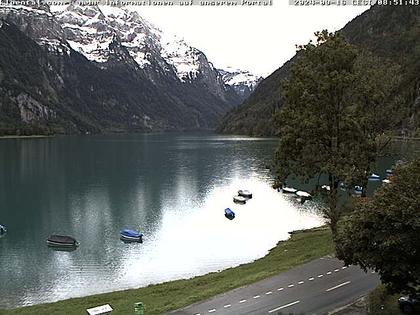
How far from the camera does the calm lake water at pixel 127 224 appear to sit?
191 ft

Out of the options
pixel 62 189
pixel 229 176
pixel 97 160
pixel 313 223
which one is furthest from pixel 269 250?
pixel 97 160

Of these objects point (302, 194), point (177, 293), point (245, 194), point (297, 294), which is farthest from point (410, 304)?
point (245, 194)

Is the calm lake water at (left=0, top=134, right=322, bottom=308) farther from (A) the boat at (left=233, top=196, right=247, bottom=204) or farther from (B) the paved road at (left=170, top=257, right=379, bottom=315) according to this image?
(B) the paved road at (left=170, top=257, right=379, bottom=315)

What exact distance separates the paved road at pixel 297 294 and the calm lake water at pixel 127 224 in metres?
20.3

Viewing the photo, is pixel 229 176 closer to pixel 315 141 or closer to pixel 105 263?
pixel 105 263

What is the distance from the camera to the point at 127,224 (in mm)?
87250

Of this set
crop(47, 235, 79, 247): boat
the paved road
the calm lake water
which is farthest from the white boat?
the paved road

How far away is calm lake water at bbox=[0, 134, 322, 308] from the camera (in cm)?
5828

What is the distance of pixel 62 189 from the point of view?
4941 inches

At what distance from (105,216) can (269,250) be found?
37.6 metres

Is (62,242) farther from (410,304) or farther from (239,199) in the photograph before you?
(410,304)

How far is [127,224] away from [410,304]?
6332 cm

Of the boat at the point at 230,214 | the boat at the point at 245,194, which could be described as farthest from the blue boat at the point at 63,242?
the boat at the point at 245,194

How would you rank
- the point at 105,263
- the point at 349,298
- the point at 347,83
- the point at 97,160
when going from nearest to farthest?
the point at 349,298 < the point at 347,83 < the point at 105,263 < the point at 97,160
